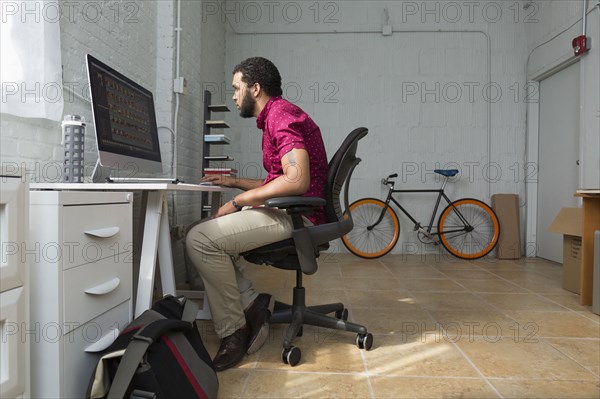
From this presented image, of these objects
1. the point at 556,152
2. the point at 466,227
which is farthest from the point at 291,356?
the point at 556,152

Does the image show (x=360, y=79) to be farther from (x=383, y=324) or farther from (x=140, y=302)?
(x=140, y=302)

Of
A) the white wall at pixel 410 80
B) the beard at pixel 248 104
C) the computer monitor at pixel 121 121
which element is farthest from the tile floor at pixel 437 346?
the white wall at pixel 410 80

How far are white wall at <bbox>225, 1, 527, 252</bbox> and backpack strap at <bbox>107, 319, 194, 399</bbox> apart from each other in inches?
135

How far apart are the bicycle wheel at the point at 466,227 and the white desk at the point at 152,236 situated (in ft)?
10.3

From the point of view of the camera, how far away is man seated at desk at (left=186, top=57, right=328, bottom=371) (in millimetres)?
1482

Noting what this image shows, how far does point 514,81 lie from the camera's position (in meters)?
4.26

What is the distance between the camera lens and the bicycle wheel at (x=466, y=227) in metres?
4.18

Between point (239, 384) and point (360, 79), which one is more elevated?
point (360, 79)

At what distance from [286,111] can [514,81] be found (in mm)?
3643

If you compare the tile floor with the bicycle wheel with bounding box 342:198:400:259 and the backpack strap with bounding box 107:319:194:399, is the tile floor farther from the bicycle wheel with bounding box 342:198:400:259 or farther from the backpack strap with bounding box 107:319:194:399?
the bicycle wheel with bounding box 342:198:400:259

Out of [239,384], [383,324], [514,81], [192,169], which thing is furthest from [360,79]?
[239,384]

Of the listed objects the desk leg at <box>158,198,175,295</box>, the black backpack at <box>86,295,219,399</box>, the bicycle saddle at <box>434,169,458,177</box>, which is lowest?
the black backpack at <box>86,295,219,399</box>

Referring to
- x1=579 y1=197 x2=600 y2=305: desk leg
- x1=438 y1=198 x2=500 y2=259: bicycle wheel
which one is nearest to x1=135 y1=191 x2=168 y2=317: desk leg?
x1=579 y1=197 x2=600 y2=305: desk leg

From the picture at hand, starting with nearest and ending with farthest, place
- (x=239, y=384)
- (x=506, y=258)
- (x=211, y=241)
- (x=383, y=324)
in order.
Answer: (x=239, y=384) → (x=211, y=241) → (x=383, y=324) → (x=506, y=258)
